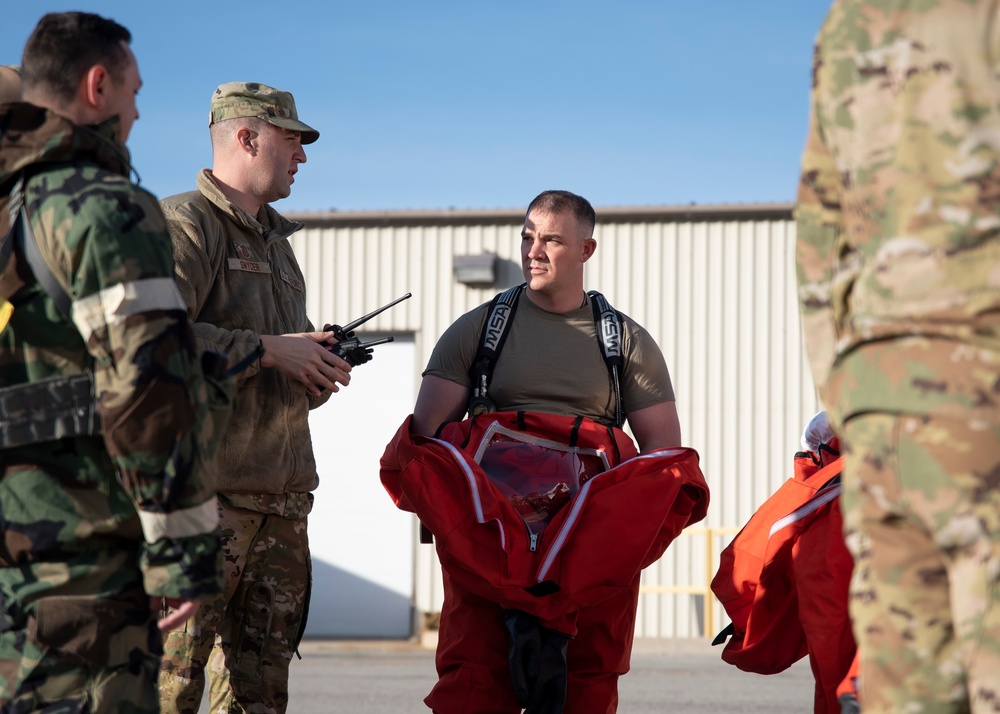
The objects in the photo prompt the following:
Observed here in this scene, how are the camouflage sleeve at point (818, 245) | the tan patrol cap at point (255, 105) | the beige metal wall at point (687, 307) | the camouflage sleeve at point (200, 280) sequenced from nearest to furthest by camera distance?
the camouflage sleeve at point (818, 245), the camouflage sleeve at point (200, 280), the tan patrol cap at point (255, 105), the beige metal wall at point (687, 307)

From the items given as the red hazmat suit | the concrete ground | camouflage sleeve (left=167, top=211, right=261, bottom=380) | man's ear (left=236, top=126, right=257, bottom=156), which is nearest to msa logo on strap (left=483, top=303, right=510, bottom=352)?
the red hazmat suit

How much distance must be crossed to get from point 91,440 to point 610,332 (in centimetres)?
273

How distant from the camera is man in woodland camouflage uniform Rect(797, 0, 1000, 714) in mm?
2203

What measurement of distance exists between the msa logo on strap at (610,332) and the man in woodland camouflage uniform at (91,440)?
2.49 meters

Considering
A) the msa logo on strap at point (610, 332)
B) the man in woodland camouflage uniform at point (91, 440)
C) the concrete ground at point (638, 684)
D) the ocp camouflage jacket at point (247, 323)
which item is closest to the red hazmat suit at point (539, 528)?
the msa logo on strap at point (610, 332)

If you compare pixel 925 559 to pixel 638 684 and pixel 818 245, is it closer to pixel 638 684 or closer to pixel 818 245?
pixel 818 245

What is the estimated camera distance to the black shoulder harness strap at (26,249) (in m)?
2.80

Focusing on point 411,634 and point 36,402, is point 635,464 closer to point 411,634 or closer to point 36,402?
point 36,402

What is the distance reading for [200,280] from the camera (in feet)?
14.5

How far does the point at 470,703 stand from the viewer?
4.64 m

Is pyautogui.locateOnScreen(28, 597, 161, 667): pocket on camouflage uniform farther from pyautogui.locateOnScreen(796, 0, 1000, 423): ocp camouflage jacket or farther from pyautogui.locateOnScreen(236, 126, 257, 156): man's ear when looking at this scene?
pyautogui.locateOnScreen(236, 126, 257, 156): man's ear

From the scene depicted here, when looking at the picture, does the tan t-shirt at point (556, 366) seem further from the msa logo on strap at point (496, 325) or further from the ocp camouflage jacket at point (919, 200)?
the ocp camouflage jacket at point (919, 200)

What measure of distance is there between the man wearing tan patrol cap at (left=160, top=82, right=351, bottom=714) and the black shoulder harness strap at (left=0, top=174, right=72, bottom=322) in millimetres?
1360

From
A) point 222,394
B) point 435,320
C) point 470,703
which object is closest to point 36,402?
point 222,394
